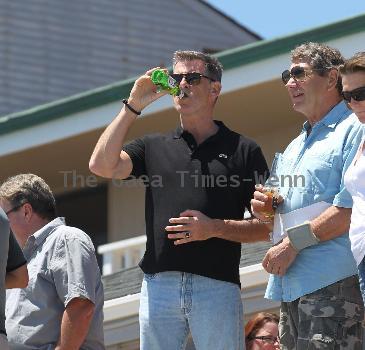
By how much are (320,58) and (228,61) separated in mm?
5748

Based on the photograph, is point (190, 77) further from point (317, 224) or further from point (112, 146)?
point (317, 224)

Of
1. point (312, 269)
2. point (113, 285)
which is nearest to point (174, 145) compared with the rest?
point (312, 269)

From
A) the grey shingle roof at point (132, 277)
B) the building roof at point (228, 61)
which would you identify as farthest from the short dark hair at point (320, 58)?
the building roof at point (228, 61)

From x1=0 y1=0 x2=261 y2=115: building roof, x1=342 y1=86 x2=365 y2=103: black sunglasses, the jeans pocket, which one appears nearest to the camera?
x1=342 y1=86 x2=365 y2=103: black sunglasses

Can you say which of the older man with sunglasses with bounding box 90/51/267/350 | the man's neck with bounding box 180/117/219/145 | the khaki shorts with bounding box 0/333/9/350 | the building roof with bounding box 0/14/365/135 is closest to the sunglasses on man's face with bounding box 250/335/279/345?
the older man with sunglasses with bounding box 90/51/267/350

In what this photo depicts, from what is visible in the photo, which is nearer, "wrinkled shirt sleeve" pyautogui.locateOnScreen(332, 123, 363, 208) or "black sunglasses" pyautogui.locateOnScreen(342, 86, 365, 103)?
"black sunglasses" pyautogui.locateOnScreen(342, 86, 365, 103)

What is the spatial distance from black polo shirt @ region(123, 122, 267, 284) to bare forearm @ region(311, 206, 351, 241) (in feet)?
2.61

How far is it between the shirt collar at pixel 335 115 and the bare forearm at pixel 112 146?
3.83 feet

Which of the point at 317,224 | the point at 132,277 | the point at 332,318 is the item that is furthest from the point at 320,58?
the point at 132,277

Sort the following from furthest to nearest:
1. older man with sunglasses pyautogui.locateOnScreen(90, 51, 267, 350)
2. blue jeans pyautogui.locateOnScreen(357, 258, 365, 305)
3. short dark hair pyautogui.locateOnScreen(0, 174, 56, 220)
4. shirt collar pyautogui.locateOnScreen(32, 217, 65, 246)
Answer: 1. short dark hair pyautogui.locateOnScreen(0, 174, 56, 220)
2. shirt collar pyautogui.locateOnScreen(32, 217, 65, 246)
3. older man with sunglasses pyautogui.locateOnScreen(90, 51, 267, 350)
4. blue jeans pyautogui.locateOnScreen(357, 258, 365, 305)

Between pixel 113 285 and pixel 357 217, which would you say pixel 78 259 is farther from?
pixel 113 285

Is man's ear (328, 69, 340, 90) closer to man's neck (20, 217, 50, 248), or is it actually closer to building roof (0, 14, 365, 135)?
man's neck (20, 217, 50, 248)

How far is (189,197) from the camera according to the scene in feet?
24.7

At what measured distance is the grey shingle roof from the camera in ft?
34.0
